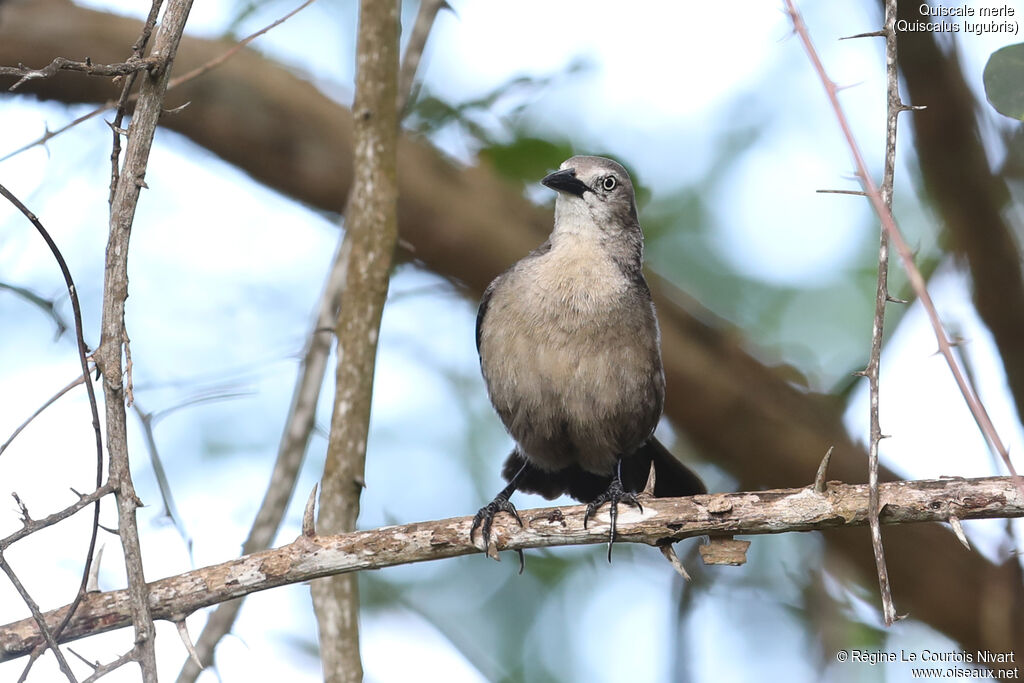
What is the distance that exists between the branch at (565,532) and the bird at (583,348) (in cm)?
86

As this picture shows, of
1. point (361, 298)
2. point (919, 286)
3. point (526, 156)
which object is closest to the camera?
point (919, 286)

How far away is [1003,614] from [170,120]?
5.46 metres

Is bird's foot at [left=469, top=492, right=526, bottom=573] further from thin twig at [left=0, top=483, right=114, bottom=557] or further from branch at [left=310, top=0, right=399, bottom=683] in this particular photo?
thin twig at [left=0, top=483, right=114, bottom=557]

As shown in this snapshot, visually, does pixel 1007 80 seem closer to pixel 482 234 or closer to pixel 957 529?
pixel 957 529

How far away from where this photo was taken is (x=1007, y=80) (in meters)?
3.10

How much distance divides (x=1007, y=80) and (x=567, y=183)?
8.04ft

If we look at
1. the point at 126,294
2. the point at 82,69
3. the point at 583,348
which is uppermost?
the point at 583,348

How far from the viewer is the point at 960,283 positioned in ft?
18.3

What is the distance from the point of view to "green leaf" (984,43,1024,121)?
3.09 metres

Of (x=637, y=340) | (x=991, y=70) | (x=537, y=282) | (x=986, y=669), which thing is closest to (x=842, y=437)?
(x=986, y=669)

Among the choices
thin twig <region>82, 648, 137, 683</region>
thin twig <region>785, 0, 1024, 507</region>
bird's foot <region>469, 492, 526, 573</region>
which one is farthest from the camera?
bird's foot <region>469, 492, 526, 573</region>

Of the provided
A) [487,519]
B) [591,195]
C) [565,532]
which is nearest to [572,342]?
[591,195]

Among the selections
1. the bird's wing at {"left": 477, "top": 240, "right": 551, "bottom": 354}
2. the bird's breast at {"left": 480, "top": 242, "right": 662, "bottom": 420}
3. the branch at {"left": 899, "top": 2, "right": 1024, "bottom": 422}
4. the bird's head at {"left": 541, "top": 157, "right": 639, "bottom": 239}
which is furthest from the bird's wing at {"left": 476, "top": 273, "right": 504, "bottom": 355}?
the branch at {"left": 899, "top": 2, "right": 1024, "bottom": 422}

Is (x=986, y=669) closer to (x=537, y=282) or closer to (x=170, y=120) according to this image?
(x=537, y=282)
